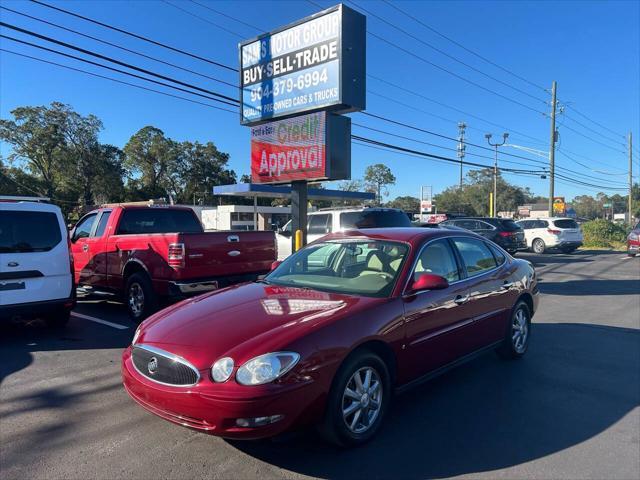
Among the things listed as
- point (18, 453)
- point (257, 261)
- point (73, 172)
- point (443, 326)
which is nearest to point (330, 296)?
point (443, 326)

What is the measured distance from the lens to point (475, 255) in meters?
5.07

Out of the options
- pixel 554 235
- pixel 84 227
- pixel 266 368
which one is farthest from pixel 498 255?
pixel 554 235

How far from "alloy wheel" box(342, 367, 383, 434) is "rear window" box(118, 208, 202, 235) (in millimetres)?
6207

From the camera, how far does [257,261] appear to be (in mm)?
7883

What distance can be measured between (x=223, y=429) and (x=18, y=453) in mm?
1638

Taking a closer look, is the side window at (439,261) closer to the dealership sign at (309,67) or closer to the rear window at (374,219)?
the rear window at (374,219)

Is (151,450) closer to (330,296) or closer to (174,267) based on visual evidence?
(330,296)

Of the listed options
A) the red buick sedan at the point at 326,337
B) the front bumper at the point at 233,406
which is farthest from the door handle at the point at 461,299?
the front bumper at the point at 233,406

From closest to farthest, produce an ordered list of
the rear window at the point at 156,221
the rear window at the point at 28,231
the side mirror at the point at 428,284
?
the side mirror at the point at 428,284 → the rear window at the point at 28,231 → the rear window at the point at 156,221

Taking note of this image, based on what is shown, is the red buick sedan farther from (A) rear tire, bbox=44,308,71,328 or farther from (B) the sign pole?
(B) the sign pole

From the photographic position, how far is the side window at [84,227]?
351 inches

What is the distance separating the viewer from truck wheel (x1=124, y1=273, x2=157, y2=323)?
7.12 meters

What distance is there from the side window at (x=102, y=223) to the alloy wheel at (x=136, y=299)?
1.55m

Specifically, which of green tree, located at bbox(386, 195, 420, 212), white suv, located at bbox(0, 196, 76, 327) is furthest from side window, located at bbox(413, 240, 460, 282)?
green tree, located at bbox(386, 195, 420, 212)
